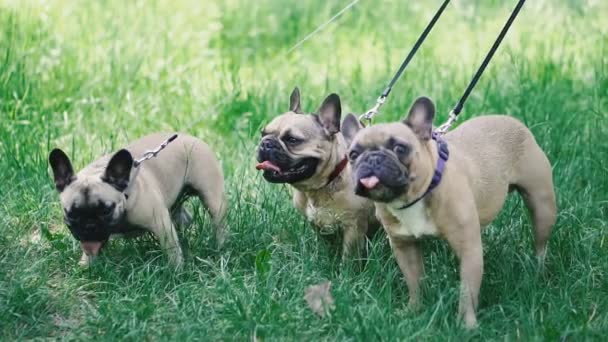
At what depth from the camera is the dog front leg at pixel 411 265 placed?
16.8 feet

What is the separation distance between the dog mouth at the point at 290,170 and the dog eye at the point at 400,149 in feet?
2.97

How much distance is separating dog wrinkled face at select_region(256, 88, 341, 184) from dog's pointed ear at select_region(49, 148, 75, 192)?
975mm

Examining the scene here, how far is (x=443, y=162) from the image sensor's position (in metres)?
4.91

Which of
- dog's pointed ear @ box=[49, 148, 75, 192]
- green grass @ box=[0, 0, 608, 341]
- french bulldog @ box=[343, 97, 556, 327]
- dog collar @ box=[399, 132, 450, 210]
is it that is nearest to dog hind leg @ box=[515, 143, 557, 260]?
french bulldog @ box=[343, 97, 556, 327]

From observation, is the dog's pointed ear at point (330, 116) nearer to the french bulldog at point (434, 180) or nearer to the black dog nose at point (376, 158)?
the french bulldog at point (434, 180)

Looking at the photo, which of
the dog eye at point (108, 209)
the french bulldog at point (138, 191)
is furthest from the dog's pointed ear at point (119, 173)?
the dog eye at point (108, 209)

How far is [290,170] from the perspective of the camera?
5504 millimetres

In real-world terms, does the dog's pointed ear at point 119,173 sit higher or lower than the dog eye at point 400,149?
lower

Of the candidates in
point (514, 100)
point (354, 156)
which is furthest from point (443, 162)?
point (514, 100)

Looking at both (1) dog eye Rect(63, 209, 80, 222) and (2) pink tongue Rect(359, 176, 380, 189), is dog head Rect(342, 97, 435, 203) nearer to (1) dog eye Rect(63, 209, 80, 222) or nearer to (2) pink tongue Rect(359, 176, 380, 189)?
(2) pink tongue Rect(359, 176, 380, 189)

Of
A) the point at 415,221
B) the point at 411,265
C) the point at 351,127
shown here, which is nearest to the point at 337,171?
the point at 351,127

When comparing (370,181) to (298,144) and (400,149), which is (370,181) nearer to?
(400,149)

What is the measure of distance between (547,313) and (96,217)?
7.44ft

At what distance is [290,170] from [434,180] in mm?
949
